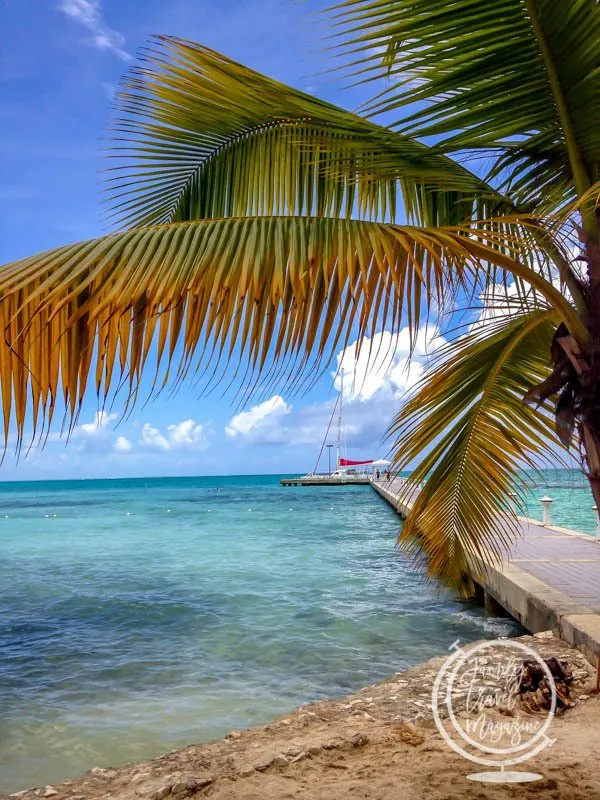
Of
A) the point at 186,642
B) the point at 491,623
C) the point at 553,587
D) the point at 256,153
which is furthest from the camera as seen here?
the point at 491,623

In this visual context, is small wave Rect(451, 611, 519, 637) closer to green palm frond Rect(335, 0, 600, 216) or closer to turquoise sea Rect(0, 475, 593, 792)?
turquoise sea Rect(0, 475, 593, 792)

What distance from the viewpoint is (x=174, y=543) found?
22.9 metres

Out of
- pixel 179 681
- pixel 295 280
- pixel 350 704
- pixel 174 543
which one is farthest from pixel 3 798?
pixel 174 543

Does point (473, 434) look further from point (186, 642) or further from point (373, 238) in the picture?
point (186, 642)

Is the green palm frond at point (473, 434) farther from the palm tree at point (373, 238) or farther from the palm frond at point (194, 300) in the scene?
the palm frond at point (194, 300)

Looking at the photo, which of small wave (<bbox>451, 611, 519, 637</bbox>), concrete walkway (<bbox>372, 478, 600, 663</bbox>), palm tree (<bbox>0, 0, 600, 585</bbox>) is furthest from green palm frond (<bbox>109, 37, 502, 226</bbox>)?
small wave (<bbox>451, 611, 519, 637</bbox>)

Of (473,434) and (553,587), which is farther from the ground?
(473,434)

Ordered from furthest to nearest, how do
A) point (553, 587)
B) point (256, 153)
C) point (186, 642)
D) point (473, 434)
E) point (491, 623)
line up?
point (491, 623), point (186, 642), point (553, 587), point (473, 434), point (256, 153)

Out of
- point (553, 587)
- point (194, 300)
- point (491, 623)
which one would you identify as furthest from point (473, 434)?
point (491, 623)

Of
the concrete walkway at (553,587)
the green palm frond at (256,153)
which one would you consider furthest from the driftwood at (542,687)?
the green palm frond at (256,153)

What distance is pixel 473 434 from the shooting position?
4.21 metres

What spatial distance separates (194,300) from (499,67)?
1576 mm

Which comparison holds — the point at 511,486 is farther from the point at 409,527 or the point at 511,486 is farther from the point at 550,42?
the point at 550,42

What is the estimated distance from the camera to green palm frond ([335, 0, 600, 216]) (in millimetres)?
2199
